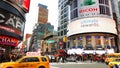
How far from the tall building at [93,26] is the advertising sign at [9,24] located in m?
27.7

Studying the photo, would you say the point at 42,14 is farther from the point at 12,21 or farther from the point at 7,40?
the point at 7,40

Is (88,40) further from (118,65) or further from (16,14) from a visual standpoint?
(118,65)

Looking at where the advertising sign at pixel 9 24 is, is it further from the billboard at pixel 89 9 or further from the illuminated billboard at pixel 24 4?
the billboard at pixel 89 9

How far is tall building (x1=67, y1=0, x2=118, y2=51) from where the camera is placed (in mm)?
59047

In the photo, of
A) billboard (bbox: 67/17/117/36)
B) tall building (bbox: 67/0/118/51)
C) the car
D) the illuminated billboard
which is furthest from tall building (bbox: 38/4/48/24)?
the car

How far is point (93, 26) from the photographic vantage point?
2324 inches

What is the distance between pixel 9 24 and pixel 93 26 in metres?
33.2

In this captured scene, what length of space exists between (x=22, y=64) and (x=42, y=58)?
7.09 ft

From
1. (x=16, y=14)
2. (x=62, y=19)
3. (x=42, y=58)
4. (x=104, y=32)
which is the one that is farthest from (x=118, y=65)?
(x=62, y=19)

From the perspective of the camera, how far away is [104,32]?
193 feet

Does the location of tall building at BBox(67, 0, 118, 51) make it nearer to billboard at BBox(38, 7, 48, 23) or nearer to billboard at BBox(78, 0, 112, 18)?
billboard at BBox(78, 0, 112, 18)

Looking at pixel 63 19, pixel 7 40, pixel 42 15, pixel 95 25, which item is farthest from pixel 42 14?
pixel 7 40

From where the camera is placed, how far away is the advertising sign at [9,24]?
33.8 metres

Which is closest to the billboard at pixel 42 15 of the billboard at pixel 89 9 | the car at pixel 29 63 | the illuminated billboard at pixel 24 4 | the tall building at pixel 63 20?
the tall building at pixel 63 20
